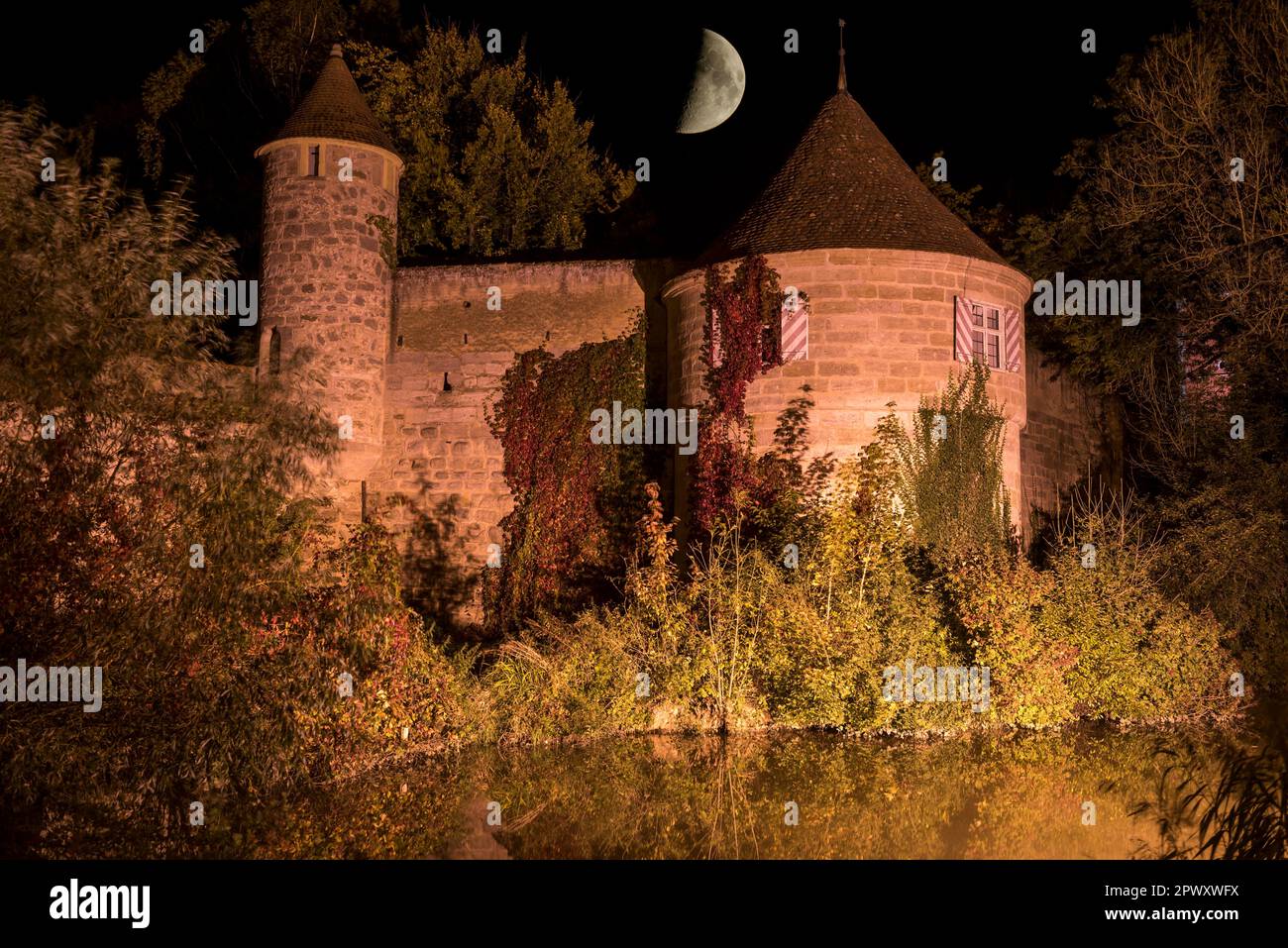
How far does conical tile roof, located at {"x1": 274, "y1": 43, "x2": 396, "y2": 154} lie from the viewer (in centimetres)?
1817

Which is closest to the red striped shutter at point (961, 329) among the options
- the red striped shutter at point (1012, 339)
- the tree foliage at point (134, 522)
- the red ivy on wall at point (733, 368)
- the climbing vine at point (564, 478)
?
the red striped shutter at point (1012, 339)

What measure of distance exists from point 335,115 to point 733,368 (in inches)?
250

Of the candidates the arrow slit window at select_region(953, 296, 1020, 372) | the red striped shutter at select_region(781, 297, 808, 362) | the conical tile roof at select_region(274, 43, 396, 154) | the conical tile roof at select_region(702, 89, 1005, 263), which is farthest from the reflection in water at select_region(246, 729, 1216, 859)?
the conical tile roof at select_region(274, 43, 396, 154)

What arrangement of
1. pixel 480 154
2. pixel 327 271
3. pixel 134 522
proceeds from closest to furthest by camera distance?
pixel 134 522, pixel 327 271, pixel 480 154

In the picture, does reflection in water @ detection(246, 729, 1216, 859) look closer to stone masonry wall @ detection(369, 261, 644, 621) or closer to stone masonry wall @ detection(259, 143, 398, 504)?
stone masonry wall @ detection(369, 261, 644, 621)

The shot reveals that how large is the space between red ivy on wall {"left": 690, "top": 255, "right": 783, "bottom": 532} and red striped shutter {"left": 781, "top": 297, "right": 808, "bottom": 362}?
0.10 m

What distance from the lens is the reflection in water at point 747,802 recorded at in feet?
30.6

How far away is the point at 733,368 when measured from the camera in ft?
55.6

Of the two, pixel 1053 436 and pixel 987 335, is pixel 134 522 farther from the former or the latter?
pixel 1053 436

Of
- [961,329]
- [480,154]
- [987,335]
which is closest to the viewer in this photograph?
[961,329]

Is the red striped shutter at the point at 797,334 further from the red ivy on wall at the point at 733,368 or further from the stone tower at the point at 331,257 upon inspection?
the stone tower at the point at 331,257

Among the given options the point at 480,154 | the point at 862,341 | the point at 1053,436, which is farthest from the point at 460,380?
the point at 1053,436
